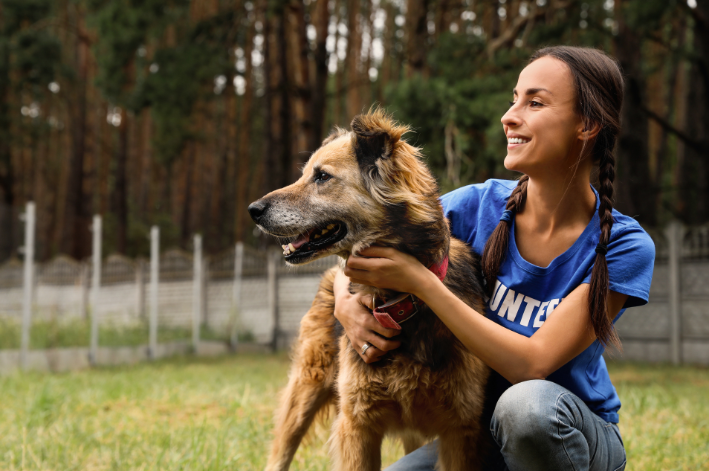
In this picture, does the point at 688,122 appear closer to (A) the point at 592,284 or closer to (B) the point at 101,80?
(B) the point at 101,80

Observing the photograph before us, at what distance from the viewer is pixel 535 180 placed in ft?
7.90

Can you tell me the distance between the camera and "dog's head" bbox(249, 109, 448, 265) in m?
2.32

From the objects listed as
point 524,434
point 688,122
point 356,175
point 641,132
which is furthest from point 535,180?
point 688,122

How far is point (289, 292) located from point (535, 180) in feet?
35.7

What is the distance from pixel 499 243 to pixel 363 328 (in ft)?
2.15

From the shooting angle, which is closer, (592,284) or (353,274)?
(592,284)

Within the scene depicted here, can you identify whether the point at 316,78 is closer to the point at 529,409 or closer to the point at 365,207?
the point at 365,207

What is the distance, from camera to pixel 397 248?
2.33 m

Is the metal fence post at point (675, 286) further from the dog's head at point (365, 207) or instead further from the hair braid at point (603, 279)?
the dog's head at point (365, 207)

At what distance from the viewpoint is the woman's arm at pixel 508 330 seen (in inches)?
83.0

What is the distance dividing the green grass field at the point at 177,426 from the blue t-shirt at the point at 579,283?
139 cm

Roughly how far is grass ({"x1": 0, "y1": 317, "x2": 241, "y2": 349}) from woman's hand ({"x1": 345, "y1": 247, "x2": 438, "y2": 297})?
7910 mm

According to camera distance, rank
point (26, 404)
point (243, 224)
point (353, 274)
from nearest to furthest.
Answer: point (353, 274) < point (26, 404) < point (243, 224)

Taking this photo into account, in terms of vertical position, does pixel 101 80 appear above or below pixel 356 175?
above
